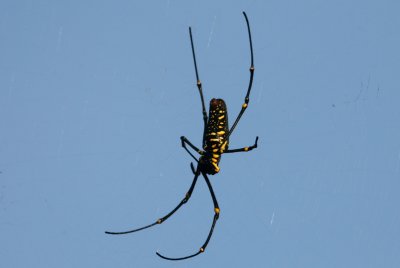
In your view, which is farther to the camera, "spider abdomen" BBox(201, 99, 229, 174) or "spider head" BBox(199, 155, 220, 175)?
"spider head" BBox(199, 155, 220, 175)

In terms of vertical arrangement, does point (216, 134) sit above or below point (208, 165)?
above

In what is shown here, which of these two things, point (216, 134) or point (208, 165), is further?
point (208, 165)

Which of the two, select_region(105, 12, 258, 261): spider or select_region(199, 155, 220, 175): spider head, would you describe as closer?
select_region(105, 12, 258, 261): spider

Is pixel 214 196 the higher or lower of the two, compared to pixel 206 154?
lower

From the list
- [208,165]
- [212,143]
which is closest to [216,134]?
[212,143]

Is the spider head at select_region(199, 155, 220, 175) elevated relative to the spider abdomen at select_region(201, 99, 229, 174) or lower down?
lower down

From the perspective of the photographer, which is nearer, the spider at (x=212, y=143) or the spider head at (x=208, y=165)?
the spider at (x=212, y=143)

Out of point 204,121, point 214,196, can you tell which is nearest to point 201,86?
point 204,121

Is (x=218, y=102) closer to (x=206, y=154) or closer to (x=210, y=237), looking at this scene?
(x=206, y=154)

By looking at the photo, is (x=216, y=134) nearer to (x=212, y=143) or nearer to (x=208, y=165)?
(x=212, y=143)

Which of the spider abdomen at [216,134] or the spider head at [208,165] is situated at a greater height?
the spider abdomen at [216,134]

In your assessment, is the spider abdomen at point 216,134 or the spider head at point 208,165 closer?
the spider abdomen at point 216,134
